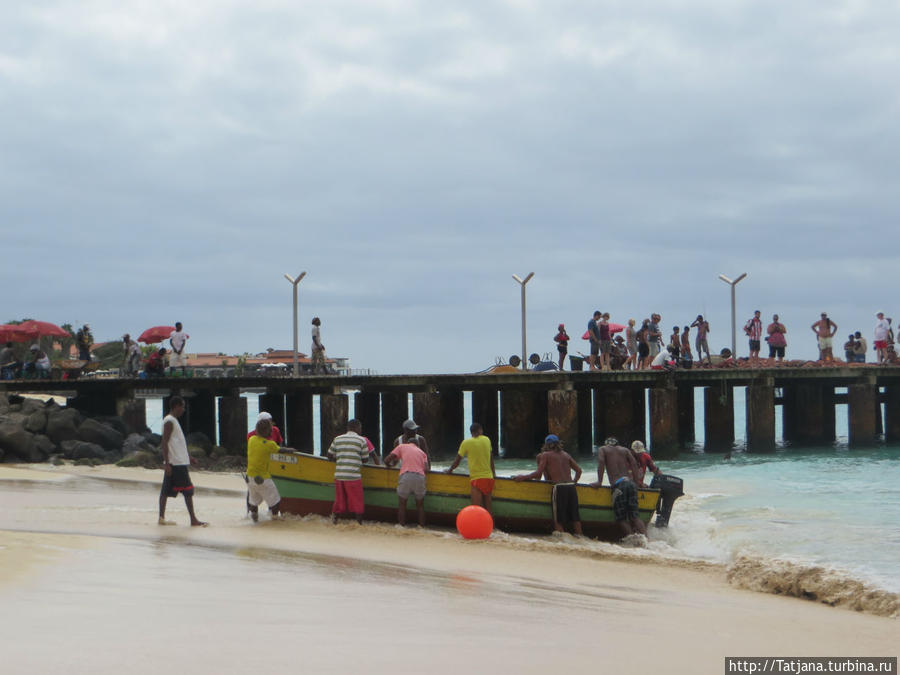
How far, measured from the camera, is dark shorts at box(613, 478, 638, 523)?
1373cm

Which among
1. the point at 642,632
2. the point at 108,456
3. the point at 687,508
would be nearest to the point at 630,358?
the point at 687,508

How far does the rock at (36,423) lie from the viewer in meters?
23.9

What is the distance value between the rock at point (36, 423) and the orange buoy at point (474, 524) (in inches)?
581

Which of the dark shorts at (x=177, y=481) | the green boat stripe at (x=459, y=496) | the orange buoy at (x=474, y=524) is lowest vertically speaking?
the orange buoy at (x=474, y=524)

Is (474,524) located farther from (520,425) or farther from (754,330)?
(754,330)

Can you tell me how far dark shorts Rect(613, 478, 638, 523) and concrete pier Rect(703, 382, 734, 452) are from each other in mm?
18363

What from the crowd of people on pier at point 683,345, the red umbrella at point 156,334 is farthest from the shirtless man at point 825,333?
the red umbrella at point 156,334

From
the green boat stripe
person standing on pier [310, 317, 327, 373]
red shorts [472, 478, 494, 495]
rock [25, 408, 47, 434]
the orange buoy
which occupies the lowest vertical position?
the orange buoy

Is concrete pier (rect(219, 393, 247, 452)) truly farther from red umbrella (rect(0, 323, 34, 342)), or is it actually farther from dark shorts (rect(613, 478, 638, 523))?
dark shorts (rect(613, 478, 638, 523))

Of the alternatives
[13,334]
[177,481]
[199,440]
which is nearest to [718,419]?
[199,440]

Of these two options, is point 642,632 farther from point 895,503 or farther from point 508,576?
point 895,503

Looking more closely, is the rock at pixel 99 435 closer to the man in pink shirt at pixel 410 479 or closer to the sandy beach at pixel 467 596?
the sandy beach at pixel 467 596

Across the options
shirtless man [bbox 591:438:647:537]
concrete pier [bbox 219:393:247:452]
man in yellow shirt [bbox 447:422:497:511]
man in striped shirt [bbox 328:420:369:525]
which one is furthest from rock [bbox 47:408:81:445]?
shirtless man [bbox 591:438:647:537]

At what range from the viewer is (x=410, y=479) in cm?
1373
